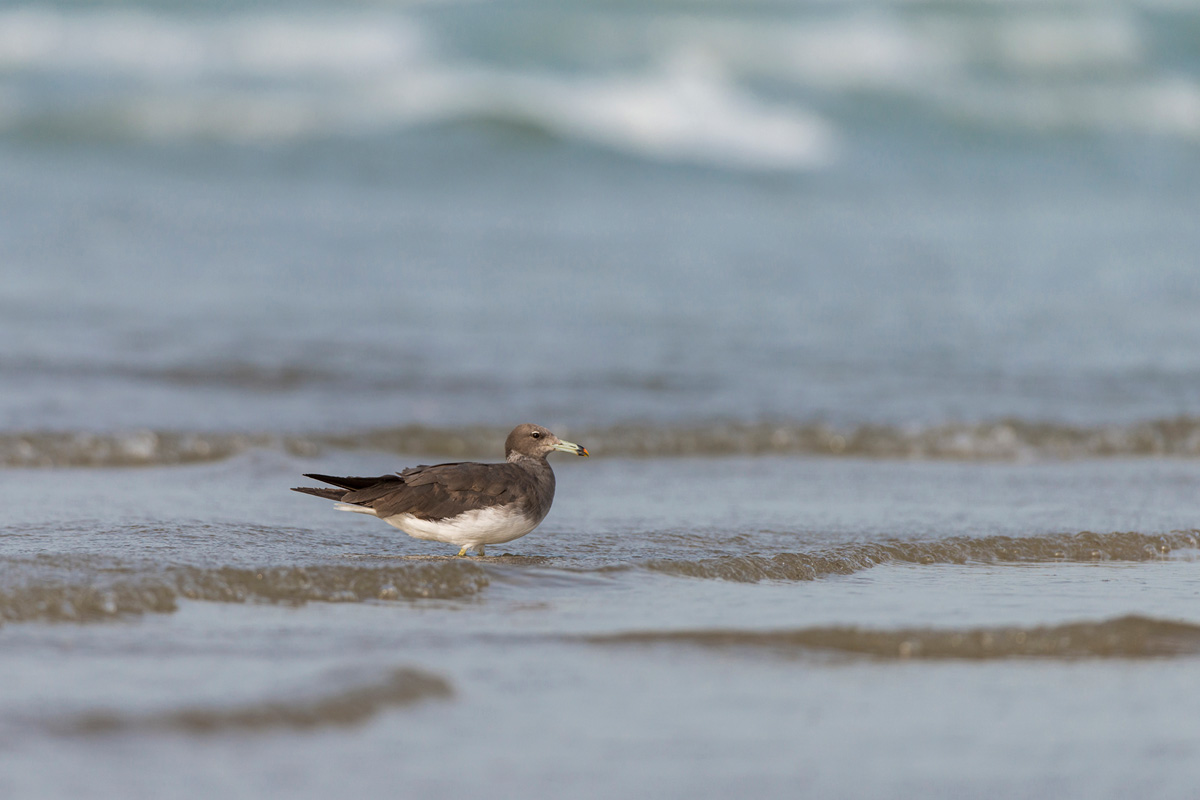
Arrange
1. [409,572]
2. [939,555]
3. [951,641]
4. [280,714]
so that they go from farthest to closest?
[939,555]
[409,572]
[951,641]
[280,714]

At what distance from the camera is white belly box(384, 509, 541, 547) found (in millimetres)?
4957

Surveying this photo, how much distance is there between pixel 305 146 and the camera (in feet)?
62.7

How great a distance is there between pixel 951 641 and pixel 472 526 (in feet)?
5.84

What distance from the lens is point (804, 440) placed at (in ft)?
26.1

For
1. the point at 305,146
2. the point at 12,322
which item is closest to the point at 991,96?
the point at 305,146

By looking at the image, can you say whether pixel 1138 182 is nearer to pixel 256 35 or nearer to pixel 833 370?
pixel 833 370

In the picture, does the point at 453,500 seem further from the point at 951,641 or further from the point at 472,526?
the point at 951,641

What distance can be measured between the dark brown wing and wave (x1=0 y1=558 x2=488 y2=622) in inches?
9.3

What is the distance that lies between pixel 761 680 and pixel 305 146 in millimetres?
16628

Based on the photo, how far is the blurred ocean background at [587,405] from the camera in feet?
11.0

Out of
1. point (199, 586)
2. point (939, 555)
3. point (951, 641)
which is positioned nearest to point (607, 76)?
point (939, 555)

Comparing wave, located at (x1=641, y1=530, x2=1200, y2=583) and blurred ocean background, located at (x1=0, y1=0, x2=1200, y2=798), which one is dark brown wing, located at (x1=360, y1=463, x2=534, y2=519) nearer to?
blurred ocean background, located at (x1=0, y1=0, x2=1200, y2=798)

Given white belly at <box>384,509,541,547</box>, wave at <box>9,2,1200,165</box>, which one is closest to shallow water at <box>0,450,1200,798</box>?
white belly at <box>384,509,541,547</box>

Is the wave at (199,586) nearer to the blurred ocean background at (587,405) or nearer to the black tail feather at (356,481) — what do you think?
the blurred ocean background at (587,405)
